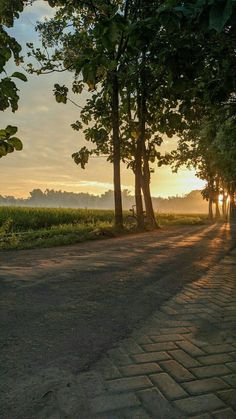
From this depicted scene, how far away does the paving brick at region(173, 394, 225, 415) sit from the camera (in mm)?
2659

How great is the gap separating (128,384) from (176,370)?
1.72ft

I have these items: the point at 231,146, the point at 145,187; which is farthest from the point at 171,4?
the point at 231,146

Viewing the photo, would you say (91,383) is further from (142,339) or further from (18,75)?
(18,75)

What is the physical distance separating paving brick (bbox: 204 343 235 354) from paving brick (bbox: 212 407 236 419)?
1110mm

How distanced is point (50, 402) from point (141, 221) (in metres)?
16.7

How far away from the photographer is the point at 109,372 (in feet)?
10.4

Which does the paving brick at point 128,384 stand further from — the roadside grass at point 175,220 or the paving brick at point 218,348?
the roadside grass at point 175,220

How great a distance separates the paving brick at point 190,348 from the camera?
3.70 metres

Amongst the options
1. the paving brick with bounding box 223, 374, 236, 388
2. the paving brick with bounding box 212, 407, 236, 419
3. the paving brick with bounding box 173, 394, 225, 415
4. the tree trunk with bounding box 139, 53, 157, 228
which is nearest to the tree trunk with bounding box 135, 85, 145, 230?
the tree trunk with bounding box 139, 53, 157, 228

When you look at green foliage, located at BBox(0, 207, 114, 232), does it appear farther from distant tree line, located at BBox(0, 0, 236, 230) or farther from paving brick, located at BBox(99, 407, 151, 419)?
paving brick, located at BBox(99, 407, 151, 419)

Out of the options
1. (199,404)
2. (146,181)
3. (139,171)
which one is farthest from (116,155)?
(199,404)

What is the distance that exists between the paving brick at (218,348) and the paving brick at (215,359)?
96 mm

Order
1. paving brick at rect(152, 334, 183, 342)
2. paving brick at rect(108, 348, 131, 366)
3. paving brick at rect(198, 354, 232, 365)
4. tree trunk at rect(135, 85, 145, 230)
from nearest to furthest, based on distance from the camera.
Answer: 1. paving brick at rect(108, 348, 131, 366)
2. paving brick at rect(198, 354, 232, 365)
3. paving brick at rect(152, 334, 183, 342)
4. tree trunk at rect(135, 85, 145, 230)

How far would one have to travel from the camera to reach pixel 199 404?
2.73m
